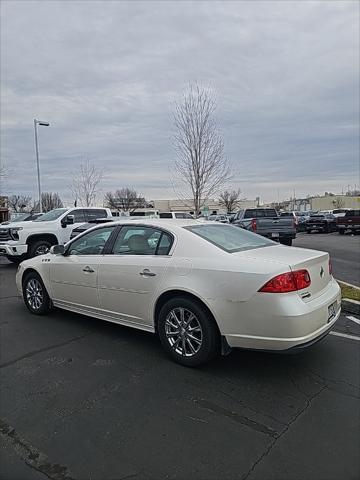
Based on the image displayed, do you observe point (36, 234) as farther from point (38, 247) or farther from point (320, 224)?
point (320, 224)

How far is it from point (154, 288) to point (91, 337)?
1.35 m

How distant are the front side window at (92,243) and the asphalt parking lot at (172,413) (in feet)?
4.13

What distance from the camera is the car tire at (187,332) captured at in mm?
3799

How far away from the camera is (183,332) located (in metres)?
4.00

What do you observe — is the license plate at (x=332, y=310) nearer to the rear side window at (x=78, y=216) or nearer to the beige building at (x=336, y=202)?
the rear side window at (x=78, y=216)

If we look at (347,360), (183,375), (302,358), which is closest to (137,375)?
(183,375)

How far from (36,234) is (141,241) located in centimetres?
809

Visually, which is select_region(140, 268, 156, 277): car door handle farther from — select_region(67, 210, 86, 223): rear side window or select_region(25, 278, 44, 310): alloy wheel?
select_region(67, 210, 86, 223): rear side window

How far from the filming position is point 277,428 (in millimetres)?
2869

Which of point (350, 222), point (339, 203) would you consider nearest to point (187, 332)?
point (350, 222)

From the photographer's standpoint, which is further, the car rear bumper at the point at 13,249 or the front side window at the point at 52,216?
the front side window at the point at 52,216

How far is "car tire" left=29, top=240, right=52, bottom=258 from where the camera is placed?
11742 mm

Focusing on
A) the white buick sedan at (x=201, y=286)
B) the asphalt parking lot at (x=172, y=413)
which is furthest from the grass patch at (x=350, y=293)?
the white buick sedan at (x=201, y=286)

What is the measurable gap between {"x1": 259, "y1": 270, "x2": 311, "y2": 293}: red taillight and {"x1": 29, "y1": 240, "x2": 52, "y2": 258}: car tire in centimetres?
974
